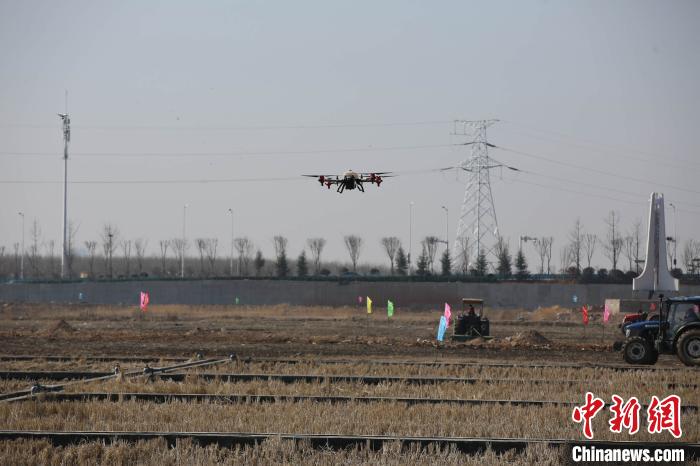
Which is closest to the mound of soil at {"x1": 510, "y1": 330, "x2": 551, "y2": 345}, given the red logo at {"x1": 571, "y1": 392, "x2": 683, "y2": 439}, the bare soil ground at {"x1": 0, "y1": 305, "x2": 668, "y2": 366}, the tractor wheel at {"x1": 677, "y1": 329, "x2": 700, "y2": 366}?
the bare soil ground at {"x1": 0, "y1": 305, "x2": 668, "y2": 366}

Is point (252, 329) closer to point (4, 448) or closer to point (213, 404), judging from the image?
point (213, 404)

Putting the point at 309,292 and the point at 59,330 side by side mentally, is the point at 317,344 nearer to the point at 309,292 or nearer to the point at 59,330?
the point at 59,330

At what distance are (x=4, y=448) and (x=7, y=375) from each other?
433 inches

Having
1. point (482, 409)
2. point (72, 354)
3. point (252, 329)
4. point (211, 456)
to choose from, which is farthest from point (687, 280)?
point (211, 456)

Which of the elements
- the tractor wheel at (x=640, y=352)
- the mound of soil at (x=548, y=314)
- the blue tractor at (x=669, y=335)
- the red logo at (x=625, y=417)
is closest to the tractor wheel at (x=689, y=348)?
the blue tractor at (x=669, y=335)

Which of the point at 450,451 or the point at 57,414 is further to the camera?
the point at 57,414

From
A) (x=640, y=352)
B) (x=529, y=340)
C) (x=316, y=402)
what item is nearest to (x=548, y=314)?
(x=529, y=340)

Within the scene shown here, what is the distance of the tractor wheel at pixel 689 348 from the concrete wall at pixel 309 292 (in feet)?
207

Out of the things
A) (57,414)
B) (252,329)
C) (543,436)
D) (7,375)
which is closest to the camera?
(543,436)

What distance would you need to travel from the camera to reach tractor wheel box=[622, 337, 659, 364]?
2770 cm

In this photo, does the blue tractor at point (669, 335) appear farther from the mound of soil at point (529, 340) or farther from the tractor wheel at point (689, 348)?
the mound of soil at point (529, 340)

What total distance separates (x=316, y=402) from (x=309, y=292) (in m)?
75.9

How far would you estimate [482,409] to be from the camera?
17.5 m

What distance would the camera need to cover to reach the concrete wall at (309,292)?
296ft
